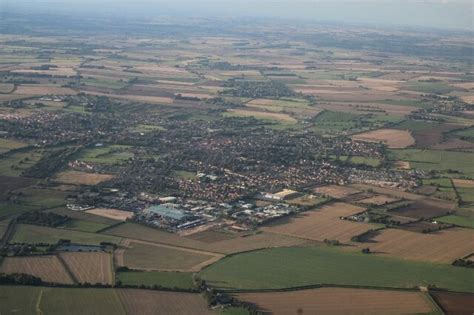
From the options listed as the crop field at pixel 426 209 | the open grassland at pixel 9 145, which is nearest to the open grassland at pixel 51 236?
the crop field at pixel 426 209

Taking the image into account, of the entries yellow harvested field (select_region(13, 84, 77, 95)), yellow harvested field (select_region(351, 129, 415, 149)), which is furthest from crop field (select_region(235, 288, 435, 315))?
yellow harvested field (select_region(13, 84, 77, 95))

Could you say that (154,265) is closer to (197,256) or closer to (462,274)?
(197,256)

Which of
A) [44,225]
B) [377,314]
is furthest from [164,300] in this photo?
[44,225]

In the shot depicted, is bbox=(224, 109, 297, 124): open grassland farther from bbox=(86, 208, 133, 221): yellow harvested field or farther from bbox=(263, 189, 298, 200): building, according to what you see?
bbox=(86, 208, 133, 221): yellow harvested field

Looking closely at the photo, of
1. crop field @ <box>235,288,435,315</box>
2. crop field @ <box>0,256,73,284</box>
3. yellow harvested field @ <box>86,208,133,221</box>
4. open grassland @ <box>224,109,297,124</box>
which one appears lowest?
open grassland @ <box>224,109,297,124</box>

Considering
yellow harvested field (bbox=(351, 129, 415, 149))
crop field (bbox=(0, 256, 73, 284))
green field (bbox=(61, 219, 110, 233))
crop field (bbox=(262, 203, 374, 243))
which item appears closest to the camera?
crop field (bbox=(0, 256, 73, 284))

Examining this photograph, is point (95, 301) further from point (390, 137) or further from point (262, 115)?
point (262, 115)
